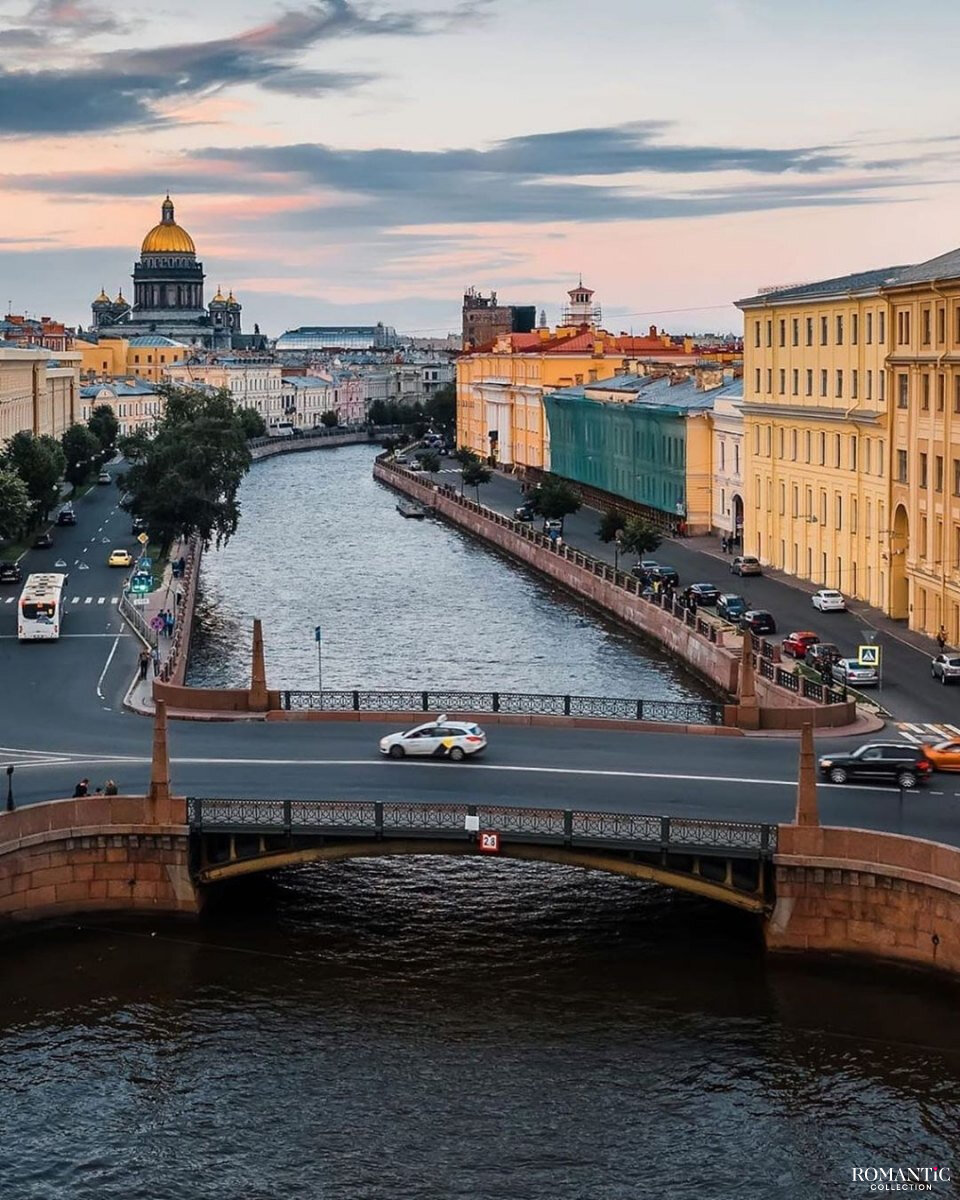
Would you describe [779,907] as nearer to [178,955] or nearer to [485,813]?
[485,813]

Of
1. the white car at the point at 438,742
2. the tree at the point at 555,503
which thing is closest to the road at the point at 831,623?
the tree at the point at 555,503

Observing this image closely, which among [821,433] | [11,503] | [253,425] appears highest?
[821,433]

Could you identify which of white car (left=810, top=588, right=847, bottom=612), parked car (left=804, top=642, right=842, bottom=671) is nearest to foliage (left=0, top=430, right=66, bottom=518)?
white car (left=810, top=588, right=847, bottom=612)

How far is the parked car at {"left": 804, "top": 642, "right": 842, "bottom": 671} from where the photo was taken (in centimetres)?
4509

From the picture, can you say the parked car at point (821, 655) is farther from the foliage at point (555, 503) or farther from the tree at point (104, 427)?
the tree at point (104, 427)

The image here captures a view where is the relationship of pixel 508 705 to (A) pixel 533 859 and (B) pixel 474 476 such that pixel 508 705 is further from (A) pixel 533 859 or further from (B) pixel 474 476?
(B) pixel 474 476

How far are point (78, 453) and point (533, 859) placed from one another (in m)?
85.3

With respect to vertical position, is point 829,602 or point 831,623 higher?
point 829,602

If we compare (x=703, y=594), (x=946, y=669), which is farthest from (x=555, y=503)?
(x=946, y=669)

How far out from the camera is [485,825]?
28953 millimetres

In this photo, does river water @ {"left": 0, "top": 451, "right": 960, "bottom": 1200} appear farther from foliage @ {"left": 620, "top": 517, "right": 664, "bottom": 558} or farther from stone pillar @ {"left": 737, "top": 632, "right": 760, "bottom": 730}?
foliage @ {"left": 620, "top": 517, "right": 664, "bottom": 558}

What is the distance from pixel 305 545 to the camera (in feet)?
304

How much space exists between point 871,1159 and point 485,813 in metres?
8.05

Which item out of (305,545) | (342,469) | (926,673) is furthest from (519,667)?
(342,469)
